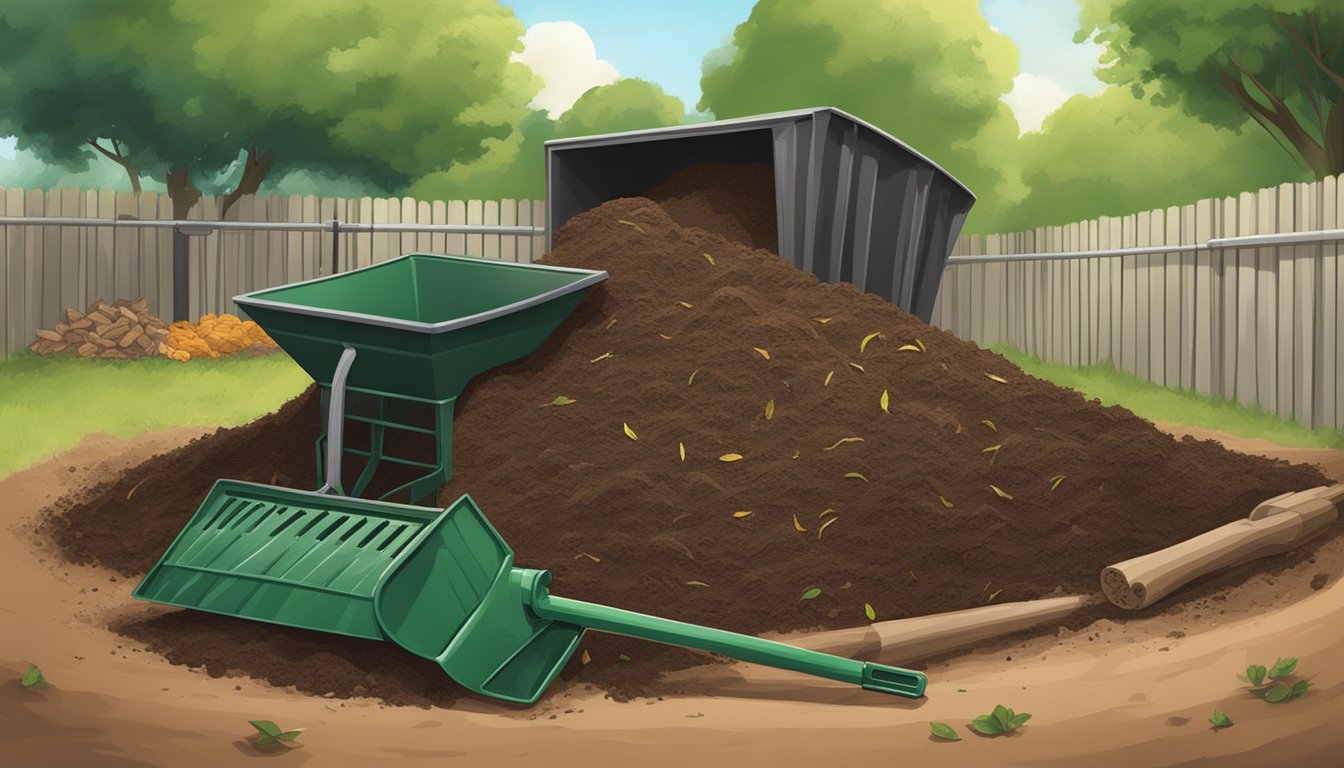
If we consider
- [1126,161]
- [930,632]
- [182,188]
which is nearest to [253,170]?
[182,188]

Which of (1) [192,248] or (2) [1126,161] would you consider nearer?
(1) [192,248]

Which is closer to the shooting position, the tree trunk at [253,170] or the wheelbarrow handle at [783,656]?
the wheelbarrow handle at [783,656]

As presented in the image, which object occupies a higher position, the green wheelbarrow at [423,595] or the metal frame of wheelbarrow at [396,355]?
the metal frame of wheelbarrow at [396,355]

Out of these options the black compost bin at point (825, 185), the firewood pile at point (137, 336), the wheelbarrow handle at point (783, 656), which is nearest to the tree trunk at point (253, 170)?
the firewood pile at point (137, 336)

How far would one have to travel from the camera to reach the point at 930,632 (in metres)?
4.16

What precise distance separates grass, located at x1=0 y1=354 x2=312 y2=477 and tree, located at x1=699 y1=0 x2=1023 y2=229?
12.9m

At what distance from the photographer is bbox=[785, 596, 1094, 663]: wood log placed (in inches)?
161

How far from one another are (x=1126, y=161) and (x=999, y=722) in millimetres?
23593

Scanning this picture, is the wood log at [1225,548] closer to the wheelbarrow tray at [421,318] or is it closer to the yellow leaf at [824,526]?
the yellow leaf at [824,526]

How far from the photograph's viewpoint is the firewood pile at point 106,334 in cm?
1260

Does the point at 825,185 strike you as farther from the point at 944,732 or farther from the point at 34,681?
the point at 34,681

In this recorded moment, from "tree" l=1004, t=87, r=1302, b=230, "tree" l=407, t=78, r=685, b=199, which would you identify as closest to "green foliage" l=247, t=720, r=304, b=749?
"tree" l=1004, t=87, r=1302, b=230

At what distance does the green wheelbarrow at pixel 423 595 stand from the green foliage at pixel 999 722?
0.30 meters

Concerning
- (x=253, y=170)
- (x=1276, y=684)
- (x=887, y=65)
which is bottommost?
(x=1276, y=684)
